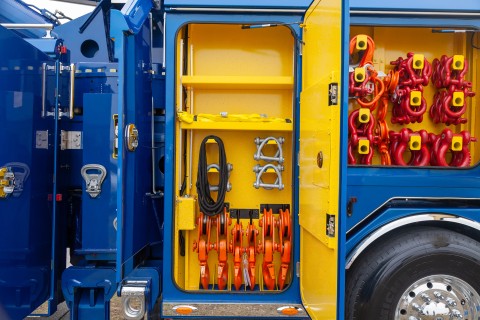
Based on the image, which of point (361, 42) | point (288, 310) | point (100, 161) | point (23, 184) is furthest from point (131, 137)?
point (361, 42)

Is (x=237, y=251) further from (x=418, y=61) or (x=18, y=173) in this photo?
(x=418, y=61)

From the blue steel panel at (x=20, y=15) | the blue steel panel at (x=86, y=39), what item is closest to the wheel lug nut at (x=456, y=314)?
the blue steel panel at (x=86, y=39)

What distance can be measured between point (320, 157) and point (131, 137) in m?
1.19

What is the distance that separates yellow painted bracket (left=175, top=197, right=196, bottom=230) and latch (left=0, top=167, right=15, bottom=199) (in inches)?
39.3

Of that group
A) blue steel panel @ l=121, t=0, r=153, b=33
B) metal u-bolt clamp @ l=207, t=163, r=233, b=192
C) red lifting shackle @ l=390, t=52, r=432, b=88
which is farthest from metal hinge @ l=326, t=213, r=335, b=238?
blue steel panel @ l=121, t=0, r=153, b=33

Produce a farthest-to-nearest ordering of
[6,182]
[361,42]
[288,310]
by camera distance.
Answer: [361,42]
[288,310]
[6,182]

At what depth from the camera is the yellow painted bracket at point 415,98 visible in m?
2.88

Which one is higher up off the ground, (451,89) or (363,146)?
(451,89)

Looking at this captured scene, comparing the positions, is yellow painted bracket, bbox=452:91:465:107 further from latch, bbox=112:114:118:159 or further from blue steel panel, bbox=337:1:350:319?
latch, bbox=112:114:118:159

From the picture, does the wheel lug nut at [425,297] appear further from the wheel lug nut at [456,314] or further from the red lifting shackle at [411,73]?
the red lifting shackle at [411,73]

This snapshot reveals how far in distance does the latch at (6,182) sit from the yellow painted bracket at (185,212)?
999 millimetres

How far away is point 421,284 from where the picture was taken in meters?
2.62

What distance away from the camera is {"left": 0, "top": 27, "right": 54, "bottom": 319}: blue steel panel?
249 centimetres

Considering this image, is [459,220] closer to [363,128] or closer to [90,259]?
[363,128]
